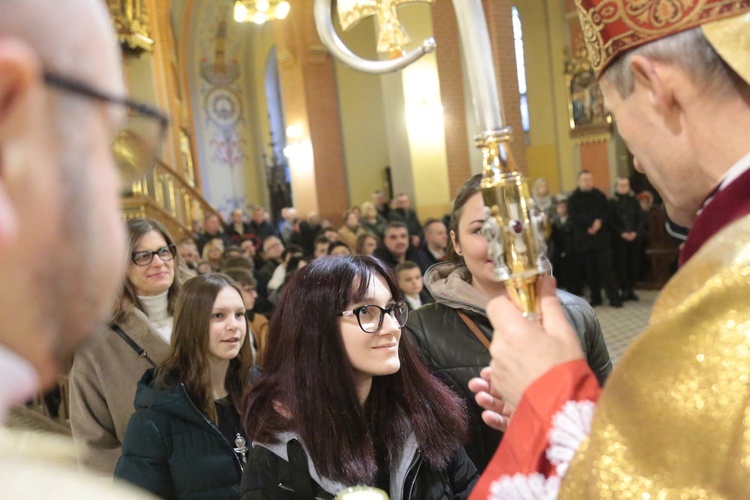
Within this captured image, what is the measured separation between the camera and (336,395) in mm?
1900

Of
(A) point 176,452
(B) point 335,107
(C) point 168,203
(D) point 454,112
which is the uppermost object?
(B) point 335,107

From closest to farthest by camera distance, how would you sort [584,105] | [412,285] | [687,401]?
[687,401] < [412,285] < [584,105]

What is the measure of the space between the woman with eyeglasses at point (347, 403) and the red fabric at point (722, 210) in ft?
3.42

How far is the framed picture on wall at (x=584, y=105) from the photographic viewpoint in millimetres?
14883

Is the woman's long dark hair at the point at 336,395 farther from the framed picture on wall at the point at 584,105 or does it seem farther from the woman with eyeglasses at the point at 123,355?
the framed picture on wall at the point at 584,105

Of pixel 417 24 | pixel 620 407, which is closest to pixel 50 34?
pixel 620 407

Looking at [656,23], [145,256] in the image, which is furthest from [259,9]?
[656,23]

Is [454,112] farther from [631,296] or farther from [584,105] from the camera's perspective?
[584,105]

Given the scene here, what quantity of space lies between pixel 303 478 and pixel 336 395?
241mm

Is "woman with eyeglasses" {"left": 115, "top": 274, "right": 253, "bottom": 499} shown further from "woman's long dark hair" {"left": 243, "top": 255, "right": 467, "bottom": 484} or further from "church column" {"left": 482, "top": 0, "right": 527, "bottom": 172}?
"church column" {"left": 482, "top": 0, "right": 527, "bottom": 172}

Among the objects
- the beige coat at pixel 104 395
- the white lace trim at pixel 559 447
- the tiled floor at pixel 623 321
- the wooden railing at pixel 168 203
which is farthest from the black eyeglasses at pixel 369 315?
the wooden railing at pixel 168 203

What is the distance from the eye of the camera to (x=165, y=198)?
12.0 metres

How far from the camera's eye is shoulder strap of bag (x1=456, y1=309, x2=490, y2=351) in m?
2.34

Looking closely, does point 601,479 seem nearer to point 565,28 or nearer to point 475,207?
point 475,207
